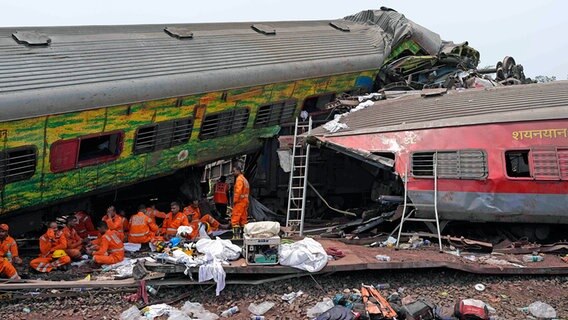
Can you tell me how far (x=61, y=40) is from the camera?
1125cm

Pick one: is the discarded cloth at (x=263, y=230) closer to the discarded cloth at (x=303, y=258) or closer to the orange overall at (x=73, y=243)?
the discarded cloth at (x=303, y=258)

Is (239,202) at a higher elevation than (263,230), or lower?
lower

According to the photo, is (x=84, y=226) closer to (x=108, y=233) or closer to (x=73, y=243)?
(x=73, y=243)

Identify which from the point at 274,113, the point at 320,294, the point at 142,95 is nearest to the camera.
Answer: the point at 320,294

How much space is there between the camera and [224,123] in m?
12.9

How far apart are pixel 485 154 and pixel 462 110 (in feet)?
4.69

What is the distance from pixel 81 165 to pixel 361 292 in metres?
5.80

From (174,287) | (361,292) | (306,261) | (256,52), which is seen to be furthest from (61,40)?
(361,292)

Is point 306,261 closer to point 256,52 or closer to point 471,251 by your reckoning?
point 471,251

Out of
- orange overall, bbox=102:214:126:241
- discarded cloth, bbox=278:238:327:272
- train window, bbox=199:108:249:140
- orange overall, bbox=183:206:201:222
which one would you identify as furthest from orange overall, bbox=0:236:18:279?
train window, bbox=199:108:249:140

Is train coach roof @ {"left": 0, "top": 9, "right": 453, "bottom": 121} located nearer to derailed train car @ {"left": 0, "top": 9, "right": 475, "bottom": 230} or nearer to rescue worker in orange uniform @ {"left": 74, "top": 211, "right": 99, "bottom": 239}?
derailed train car @ {"left": 0, "top": 9, "right": 475, "bottom": 230}

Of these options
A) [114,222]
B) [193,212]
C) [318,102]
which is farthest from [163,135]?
[318,102]

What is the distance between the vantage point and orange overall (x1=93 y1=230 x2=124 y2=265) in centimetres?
983

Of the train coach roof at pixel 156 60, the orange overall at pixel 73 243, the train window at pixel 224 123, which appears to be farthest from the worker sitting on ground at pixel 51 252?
the train window at pixel 224 123
